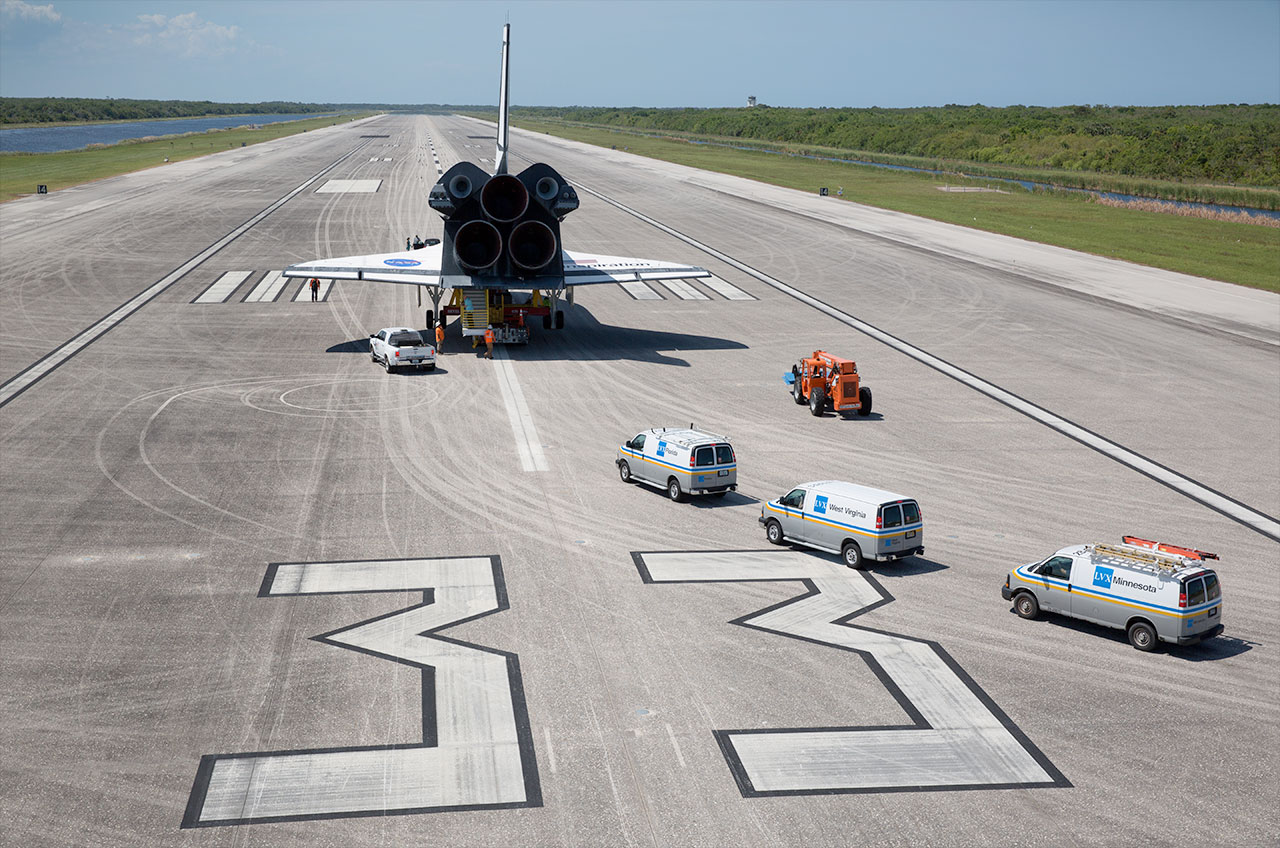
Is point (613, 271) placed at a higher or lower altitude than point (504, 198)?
lower

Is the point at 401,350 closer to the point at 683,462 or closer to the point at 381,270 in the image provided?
the point at 381,270

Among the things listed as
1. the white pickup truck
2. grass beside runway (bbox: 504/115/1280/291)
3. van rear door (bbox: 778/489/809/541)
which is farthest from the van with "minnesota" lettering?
grass beside runway (bbox: 504/115/1280/291)

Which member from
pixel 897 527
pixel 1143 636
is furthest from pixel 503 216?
pixel 1143 636

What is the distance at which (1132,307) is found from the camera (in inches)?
2381

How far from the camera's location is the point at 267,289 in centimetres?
6131

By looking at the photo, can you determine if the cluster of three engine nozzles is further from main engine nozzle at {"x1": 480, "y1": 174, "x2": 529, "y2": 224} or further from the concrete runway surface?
the concrete runway surface

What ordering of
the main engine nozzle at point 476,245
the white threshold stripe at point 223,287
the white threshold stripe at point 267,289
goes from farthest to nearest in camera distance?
the white threshold stripe at point 267,289 < the white threshold stripe at point 223,287 < the main engine nozzle at point 476,245

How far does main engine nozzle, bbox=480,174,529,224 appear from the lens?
44375 mm

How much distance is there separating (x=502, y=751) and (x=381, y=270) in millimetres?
34508

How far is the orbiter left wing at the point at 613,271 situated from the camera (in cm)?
4934

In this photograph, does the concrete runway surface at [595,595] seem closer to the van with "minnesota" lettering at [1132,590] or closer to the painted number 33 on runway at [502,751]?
the painted number 33 on runway at [502,751]

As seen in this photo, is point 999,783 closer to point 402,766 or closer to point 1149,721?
point 1149,721

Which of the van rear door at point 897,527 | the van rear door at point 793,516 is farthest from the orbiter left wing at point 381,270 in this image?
the van rear door at point 897,527

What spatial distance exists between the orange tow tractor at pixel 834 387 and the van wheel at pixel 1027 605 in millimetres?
15707
